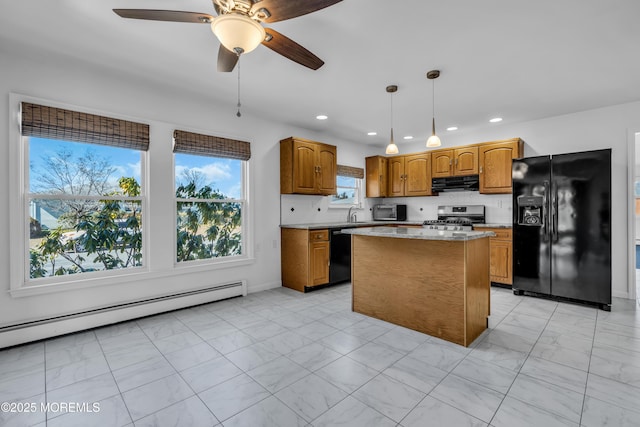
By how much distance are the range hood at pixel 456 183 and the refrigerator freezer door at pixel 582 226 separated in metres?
1.23

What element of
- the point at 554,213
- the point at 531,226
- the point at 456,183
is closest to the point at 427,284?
the point at 531,226

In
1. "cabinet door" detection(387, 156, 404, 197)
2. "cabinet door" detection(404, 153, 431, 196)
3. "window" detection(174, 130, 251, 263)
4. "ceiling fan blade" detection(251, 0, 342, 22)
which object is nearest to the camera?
"ceiling fan blade" detection(251, 0, 342, 22)

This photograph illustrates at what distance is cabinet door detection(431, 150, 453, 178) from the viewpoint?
5164mm

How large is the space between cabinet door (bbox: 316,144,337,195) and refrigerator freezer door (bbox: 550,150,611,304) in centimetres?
295

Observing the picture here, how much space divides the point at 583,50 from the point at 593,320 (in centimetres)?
263

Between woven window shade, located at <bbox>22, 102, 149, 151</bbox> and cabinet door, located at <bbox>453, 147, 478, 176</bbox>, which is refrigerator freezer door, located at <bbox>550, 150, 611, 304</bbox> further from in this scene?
woven window shade, located at <bbox>22, 102, 149, 151</bbox>

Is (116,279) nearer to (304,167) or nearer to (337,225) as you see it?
(304,167)

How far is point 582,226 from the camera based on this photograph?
3.58 metres

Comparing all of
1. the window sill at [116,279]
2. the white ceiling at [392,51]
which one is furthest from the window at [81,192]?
the white ceiling at [392,51]

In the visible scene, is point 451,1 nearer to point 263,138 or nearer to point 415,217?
point 263,138

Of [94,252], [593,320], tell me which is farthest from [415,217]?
[94,252]

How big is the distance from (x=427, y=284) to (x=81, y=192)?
3432 mm

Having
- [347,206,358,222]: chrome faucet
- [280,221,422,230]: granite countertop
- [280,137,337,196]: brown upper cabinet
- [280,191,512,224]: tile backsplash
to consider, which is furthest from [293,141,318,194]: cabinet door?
[347,206,358,222]: chrome faucet

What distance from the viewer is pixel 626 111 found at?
3.86 m
